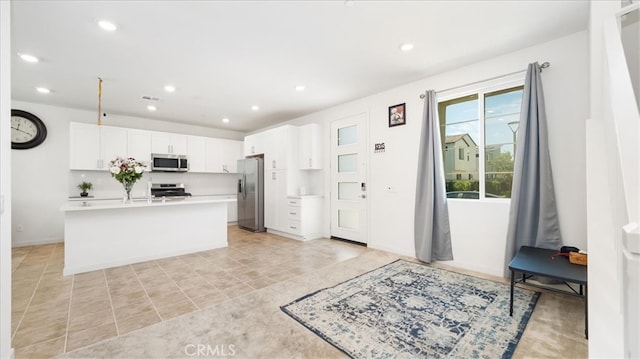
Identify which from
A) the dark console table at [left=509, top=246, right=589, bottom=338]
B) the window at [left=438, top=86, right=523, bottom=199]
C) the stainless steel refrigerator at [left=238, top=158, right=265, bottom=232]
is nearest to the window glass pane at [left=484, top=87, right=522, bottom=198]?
the window at [left=438, top=86, right=523, bottom=199]

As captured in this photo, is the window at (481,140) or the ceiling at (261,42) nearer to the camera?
the ceiling at (261,42)

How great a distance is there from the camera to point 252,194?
6141 millimetres

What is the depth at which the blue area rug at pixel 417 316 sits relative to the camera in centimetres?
183

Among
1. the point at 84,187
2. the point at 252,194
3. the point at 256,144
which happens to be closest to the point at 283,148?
the point at 256,144

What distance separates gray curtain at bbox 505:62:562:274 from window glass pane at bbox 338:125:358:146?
2.54 meters

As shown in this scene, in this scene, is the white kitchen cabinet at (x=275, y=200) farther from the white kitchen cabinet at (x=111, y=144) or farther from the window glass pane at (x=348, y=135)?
the white kitchen cabinet at (x=111, y=144)

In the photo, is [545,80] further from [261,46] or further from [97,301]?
[97,301]

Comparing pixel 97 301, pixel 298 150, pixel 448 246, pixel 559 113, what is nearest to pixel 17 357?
pixel 97 301

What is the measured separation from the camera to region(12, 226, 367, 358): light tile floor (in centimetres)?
205

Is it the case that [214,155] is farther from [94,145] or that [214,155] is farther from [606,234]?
[606,234]

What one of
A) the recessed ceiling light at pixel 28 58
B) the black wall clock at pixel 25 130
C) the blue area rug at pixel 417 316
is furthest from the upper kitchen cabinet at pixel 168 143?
the blue area rug at pixel 417 316

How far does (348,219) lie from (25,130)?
618 centimetres

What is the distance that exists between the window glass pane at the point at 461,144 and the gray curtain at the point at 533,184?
579mm

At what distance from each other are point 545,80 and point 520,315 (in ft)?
7.99
